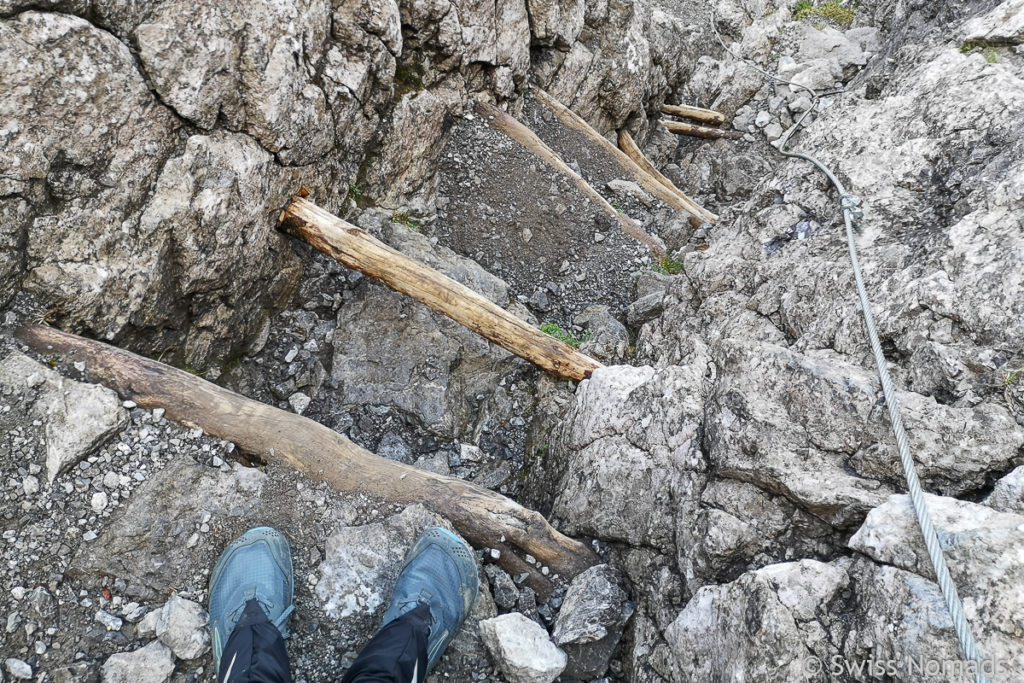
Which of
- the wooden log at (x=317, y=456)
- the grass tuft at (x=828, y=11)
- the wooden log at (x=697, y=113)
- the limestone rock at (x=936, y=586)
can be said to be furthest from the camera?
the grass tuft at (x=828, y=11)

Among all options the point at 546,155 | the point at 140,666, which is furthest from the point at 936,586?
the point at 546,155

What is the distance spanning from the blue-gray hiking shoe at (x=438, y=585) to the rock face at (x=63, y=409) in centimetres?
158

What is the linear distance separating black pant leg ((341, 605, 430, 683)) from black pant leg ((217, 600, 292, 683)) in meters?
0.27

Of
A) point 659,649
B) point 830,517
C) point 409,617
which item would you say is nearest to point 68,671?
point 409,617

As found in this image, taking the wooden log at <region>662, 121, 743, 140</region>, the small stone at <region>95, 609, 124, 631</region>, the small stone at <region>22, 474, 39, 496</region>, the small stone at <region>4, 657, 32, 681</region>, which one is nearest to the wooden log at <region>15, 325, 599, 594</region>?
the small stone at <region>22, 474, 39, 496</region>

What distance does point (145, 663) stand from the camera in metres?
2.35

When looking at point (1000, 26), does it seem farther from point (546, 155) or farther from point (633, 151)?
point (633, 151)

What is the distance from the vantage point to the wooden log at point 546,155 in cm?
577

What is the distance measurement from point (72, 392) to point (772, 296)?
12.7 feet

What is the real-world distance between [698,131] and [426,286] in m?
6.96

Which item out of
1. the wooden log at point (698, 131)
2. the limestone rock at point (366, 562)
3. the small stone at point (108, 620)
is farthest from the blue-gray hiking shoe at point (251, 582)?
the wooden log at point (698, 131)

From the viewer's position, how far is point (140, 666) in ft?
7.66

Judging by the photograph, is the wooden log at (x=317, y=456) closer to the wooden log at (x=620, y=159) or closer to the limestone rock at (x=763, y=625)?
the limestone rock at (x=763, y=625)

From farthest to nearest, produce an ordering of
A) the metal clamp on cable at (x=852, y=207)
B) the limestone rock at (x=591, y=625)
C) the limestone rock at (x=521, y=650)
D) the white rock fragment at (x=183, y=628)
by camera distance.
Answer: the metal clamp on cable at (x=852, y=207), the limestone rock at (x=591, y=625), the limestone rock at (x=521, y=650), the white rock fragment at (x=183, y=628)
